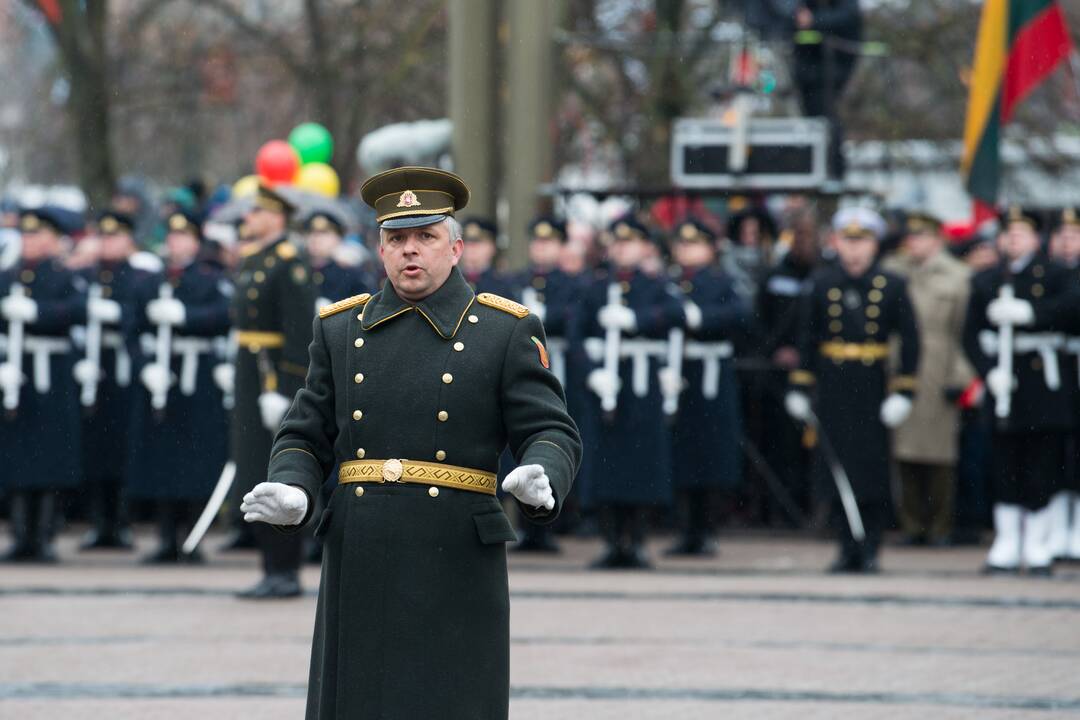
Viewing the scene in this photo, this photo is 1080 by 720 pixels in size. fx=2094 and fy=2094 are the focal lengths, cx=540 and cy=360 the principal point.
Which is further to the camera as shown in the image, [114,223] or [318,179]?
[318,179]

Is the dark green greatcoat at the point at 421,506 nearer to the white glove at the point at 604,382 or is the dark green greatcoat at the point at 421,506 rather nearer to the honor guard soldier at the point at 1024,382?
the white glove at the point at 604,382

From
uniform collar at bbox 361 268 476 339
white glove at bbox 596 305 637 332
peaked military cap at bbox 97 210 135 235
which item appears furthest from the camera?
peaked military cap at bbox 97 210 135 235

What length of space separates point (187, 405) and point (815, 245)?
4416 mm

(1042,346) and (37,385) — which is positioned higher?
(1042,346)

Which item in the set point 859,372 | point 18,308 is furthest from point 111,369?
point 859,372

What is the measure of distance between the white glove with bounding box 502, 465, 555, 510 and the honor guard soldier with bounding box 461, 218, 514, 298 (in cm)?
713

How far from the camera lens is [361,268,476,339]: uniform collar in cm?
540

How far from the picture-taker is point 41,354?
40.6 feet

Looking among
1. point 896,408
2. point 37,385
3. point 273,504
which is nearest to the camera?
point 273,504

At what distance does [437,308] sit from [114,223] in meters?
7.73

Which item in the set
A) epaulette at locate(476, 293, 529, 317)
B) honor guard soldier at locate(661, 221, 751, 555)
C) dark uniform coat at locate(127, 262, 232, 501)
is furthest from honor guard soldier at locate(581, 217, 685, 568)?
epaulette at locate(476, 293, 529, 317)

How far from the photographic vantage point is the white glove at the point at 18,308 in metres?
12.1

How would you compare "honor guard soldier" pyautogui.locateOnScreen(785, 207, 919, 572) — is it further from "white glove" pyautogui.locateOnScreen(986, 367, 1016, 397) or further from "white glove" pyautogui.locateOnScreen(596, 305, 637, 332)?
"white glove" pyautogui.locateOnScreen(596, 305, 637, 332)

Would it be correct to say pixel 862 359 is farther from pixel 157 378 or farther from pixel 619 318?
pixel 157 378
